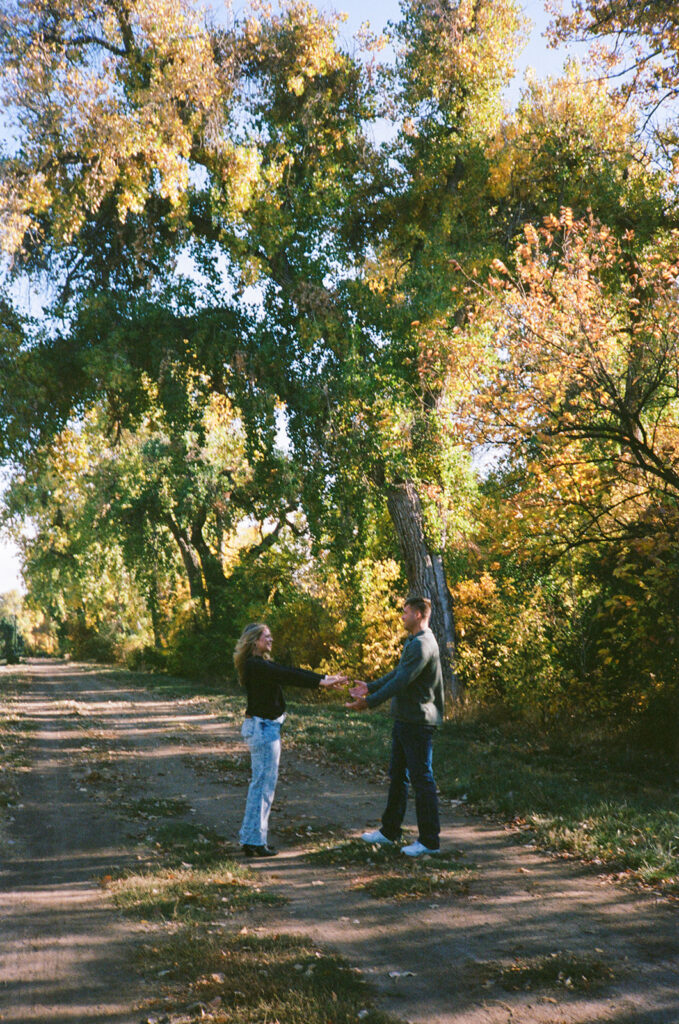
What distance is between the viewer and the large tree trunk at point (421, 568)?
1666cm

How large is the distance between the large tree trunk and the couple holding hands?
9434 millimetres

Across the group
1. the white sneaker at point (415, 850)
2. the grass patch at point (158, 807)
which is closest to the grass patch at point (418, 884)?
the white sneaker at point (415, 850)

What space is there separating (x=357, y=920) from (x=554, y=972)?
1436 mm

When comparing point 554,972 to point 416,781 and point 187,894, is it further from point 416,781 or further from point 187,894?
point 187,894

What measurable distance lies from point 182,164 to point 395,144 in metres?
6.49

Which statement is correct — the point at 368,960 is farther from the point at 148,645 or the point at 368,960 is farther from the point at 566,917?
the point at 148,645

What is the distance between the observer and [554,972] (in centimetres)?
441

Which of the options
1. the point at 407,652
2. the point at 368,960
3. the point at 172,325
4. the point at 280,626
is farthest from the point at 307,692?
the point at 368,960

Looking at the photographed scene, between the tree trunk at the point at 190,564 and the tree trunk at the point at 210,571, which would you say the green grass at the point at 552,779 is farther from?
the tree trunk at the point at 190,564

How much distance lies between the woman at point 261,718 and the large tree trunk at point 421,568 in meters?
9.52

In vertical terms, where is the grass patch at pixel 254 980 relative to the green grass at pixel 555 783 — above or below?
below

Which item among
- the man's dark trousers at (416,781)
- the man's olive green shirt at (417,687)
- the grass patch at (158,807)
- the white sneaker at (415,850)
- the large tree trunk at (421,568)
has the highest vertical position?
the large tree trunk at (421,568)

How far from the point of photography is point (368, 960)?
4.63 metres

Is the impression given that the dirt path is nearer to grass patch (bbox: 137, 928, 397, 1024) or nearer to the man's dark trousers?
grass patch (bbox: 137, 928, 397, 1024)
